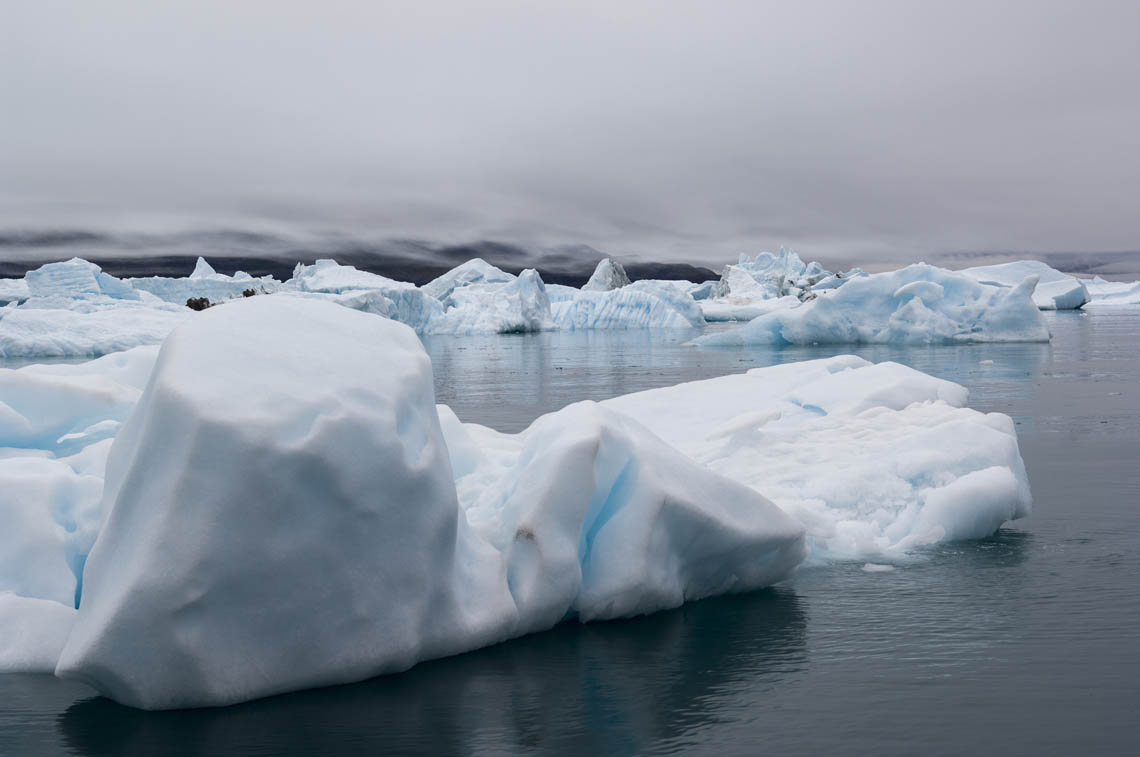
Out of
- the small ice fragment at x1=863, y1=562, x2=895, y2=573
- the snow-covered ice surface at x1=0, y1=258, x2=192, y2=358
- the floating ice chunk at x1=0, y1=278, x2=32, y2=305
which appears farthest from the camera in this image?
the floating ice chunk at x1=0, y1=278, x2=32, y2=305

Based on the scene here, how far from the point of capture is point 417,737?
11.8 feet

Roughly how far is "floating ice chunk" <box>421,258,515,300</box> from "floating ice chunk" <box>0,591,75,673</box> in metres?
60.6

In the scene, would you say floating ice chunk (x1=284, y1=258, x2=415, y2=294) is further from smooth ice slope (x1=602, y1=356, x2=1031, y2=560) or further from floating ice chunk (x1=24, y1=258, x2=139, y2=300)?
smooth ice slope (x1=602, y1=356, x2=1031, y2=560)

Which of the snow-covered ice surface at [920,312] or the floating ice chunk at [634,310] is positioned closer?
the snow-covered ice surface at [920,312]

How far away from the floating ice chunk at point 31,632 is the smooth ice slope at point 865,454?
405 centimetres

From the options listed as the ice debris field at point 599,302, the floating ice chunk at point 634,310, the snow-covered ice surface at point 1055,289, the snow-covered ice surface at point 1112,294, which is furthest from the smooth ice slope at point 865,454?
the snow-covered ice surface at point 1112,294

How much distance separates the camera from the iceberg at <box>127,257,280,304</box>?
180 feet

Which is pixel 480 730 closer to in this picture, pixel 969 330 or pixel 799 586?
pixel 799 586

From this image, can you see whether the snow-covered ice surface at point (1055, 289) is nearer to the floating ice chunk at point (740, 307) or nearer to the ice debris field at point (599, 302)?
the ice debris field at point (599, 302)

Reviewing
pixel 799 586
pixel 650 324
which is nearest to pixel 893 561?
pixel 799 586

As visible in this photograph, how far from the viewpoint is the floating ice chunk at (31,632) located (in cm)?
437

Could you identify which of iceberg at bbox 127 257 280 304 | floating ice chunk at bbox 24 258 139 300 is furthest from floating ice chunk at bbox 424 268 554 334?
floating ice chunk at bbox 24 258 139 300

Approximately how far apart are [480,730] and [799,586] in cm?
240

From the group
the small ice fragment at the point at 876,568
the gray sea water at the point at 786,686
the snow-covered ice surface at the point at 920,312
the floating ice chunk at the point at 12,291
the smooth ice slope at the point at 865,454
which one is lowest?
the gray sea water at the point at 786,686
